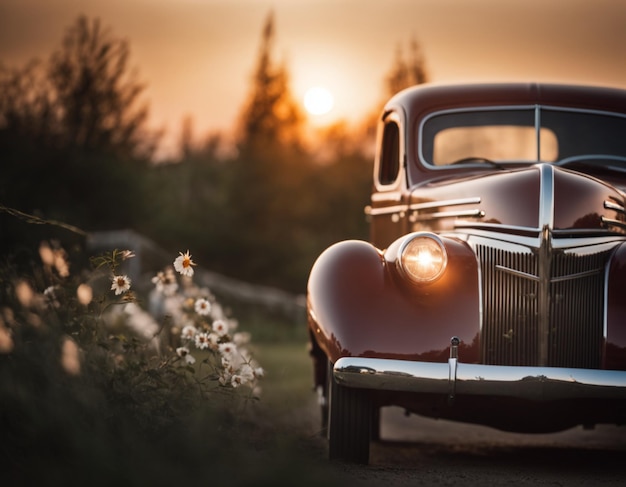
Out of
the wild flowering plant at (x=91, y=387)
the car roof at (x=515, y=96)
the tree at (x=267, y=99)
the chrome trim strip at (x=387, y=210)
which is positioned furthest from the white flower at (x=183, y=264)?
the tree at (x=267, y=99)

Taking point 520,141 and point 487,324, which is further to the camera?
point 520,141

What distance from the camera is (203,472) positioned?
3.05 meters

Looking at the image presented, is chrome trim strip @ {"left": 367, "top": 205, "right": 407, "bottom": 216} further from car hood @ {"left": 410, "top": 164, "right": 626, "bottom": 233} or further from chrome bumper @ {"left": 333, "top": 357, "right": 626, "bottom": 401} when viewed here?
chrome bumper @ {"left": 333, "top": 357, "right": 626, "bottom": 401}

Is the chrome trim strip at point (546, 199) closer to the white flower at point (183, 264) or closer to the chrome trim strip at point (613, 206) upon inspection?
the chrome trim strip at point (613, 206)

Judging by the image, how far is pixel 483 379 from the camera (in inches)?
172

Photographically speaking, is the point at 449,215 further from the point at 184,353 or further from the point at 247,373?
the point at 184,353

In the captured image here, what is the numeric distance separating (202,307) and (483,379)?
6.56 feet

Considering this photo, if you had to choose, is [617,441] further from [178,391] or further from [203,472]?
[203,472]

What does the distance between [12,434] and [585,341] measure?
107 inches

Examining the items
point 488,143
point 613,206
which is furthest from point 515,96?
point 613,206

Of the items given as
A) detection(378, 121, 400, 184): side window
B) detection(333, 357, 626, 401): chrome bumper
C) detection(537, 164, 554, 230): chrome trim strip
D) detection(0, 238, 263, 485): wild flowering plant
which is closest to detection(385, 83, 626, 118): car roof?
detection(378, 121, 400, 184): side window

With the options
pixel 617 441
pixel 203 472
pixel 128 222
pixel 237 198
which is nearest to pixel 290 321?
pixel 128 222

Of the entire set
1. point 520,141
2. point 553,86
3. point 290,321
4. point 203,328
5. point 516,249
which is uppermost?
point 553,86

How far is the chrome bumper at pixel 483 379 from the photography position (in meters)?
4.34
